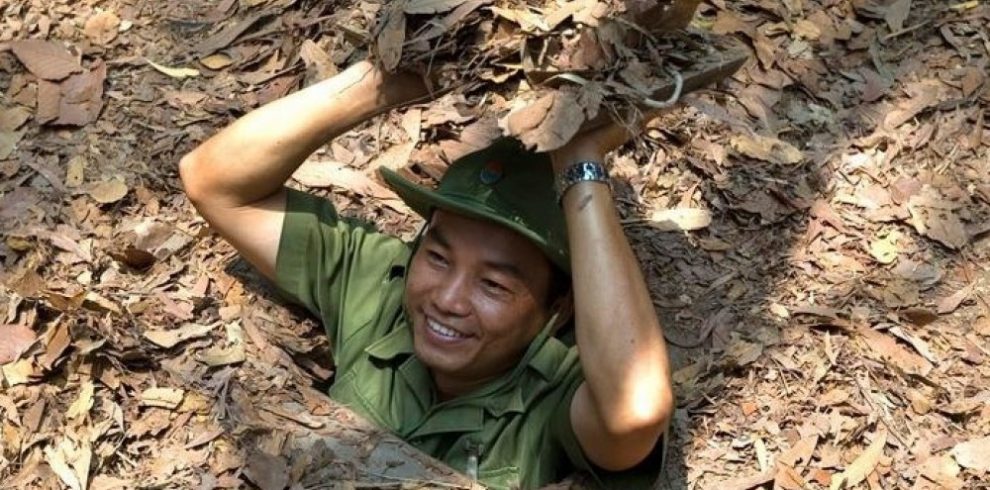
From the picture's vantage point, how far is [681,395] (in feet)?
13.3

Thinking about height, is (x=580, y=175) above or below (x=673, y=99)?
below

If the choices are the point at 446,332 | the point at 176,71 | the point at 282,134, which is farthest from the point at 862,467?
the point at 176,71

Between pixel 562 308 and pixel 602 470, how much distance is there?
0.51 meters

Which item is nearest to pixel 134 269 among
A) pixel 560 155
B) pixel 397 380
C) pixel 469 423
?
pixel 397 380

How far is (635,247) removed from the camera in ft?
15.0

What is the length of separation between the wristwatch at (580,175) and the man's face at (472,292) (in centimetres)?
27

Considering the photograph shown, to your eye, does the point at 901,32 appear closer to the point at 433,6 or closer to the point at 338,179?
the point at 338,179

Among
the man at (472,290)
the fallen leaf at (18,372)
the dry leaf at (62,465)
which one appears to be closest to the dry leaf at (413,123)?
the man at (472,290)

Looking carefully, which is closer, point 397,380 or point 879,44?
point 397,380

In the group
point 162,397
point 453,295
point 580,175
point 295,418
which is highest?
point 580,175

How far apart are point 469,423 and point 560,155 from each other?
840mm

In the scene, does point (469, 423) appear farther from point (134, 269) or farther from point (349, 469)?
point (134, 269)

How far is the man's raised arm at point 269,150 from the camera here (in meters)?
3.66

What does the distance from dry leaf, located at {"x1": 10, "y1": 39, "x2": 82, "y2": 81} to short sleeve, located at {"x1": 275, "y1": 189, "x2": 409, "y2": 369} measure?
1337 millimetres
